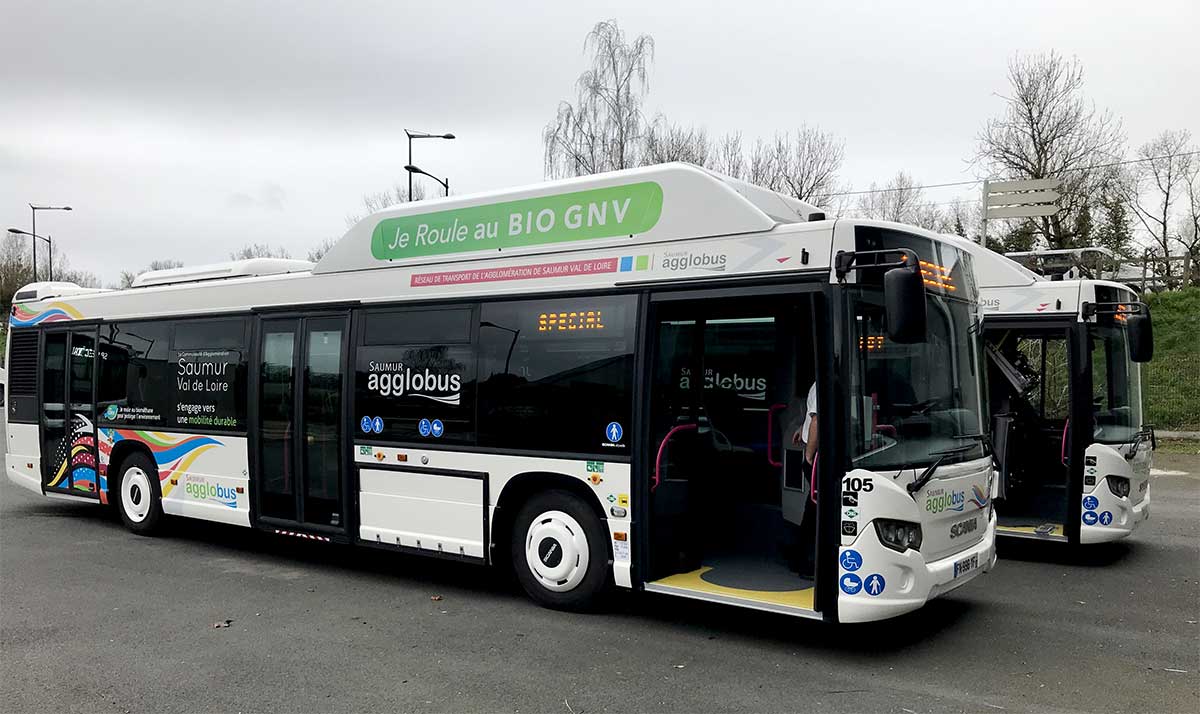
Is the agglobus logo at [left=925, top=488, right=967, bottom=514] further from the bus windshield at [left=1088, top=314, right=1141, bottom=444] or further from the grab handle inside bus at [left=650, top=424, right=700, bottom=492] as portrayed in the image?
the bus windshield at [left=1088, top=314, right=1141, bottom=444]

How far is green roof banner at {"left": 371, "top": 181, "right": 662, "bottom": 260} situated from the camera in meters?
6.75

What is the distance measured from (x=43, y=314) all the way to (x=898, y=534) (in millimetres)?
10726

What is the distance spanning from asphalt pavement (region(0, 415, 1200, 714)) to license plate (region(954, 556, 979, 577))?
510 millimetres

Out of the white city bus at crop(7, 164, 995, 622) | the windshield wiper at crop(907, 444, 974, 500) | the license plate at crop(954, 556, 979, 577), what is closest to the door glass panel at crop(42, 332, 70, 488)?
the white city bus at crop(7, 164, 995, 622)

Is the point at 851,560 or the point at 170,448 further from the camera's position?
the point at 170,448

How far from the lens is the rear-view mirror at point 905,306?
16.9ft

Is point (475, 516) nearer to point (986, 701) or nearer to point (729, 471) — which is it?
point (729, 471)

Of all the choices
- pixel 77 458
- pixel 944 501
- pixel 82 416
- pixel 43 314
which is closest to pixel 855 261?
pixel 944 501

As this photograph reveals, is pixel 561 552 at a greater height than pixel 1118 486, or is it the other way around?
pixel 1118 486

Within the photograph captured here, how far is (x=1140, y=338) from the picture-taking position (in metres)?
8.37

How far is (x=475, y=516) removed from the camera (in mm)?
7285

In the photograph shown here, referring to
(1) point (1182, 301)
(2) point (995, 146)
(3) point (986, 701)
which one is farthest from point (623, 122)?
(3) point (986, 701)

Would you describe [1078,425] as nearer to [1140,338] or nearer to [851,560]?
[1140,338]

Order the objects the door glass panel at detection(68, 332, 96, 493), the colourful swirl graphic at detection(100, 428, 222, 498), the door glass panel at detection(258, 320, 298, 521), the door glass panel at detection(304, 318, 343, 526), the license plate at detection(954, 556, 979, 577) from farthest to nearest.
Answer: the door glass panel at detection(68, 332, 96, 493) → the colourful swirl graphic at detection(100, 428, 222, 498) → the door glass panel at detection(258, 320, 298, 521) → the door glass panel at detection(304, 318, 343, 526) → the license plate at detection(954, 556, 979, 577)
